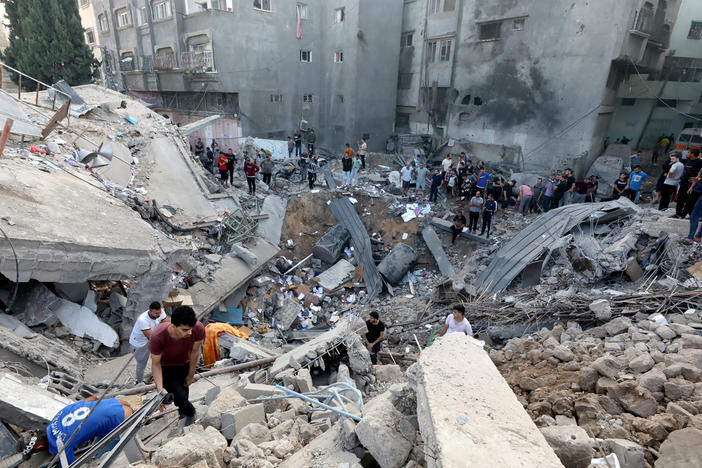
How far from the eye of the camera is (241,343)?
5.11m

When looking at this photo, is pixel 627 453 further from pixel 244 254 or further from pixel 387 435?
pixel 244 254

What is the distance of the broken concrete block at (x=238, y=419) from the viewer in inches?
118

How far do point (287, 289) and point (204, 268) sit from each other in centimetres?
259

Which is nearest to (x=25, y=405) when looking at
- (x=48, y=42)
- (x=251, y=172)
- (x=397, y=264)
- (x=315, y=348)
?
(x=315, y=348)

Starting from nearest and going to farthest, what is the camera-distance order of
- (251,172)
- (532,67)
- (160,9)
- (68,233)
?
(68,233) → (251,172) → (532,67) → (160,9)

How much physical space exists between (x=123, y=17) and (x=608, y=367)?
28684mm

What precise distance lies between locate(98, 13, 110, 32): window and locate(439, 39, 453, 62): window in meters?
21.5

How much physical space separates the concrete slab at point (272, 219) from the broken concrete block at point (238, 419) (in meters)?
7.52

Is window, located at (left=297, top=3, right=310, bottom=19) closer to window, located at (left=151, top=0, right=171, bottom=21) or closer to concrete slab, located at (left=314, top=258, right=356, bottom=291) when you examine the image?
window, located at (left=151, top=0, right=171, bottom=21)

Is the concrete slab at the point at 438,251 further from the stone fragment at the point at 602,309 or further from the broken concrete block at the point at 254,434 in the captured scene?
the broken concrete block at the point at 254,434

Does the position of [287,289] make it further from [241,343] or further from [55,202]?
[55,202]

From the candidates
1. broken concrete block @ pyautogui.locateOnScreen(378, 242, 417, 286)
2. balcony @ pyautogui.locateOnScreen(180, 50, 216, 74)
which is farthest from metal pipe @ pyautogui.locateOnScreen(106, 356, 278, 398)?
balcony @ pyautogui.locateOnScreen(180, 50, 216, 74)

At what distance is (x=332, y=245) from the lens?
36.9 ft

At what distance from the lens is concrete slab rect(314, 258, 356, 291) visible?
1019 cm
